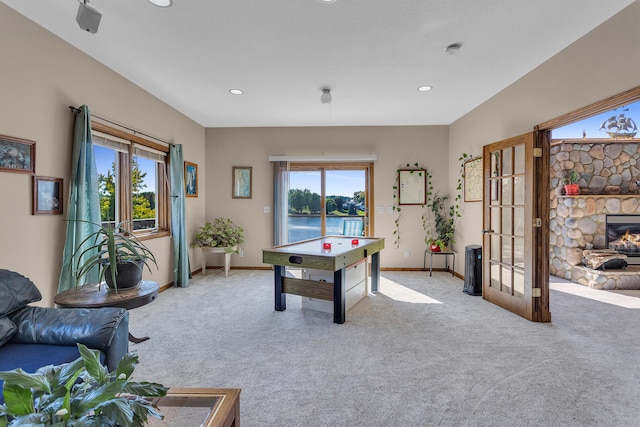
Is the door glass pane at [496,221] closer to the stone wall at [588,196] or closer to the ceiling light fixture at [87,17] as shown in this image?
the stone wall at [588,196]

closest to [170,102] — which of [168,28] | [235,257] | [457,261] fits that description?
[168,28]

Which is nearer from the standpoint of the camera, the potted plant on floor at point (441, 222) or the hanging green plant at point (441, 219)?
the hanging green plant at point (441, 219)

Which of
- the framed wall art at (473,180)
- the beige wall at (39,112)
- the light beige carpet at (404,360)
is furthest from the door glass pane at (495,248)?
the beige wall at (39,112)

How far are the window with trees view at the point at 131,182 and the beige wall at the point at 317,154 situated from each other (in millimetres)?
1198

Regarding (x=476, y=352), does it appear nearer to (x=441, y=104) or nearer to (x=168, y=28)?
(x=441, y=104)

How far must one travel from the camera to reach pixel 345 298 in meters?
3.29

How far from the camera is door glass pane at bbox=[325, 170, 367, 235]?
560 centimetres

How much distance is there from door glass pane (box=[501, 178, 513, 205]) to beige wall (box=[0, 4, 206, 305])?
446 centimetres

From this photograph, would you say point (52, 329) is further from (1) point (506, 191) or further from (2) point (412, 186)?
(2) point (412, 186)

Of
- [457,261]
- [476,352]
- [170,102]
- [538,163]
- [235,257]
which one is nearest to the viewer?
[476,352]

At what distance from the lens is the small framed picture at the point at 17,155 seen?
7.30 feet

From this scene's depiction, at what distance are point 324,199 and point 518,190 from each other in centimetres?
308

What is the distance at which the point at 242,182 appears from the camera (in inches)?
219

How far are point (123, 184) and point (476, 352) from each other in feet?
13.4
